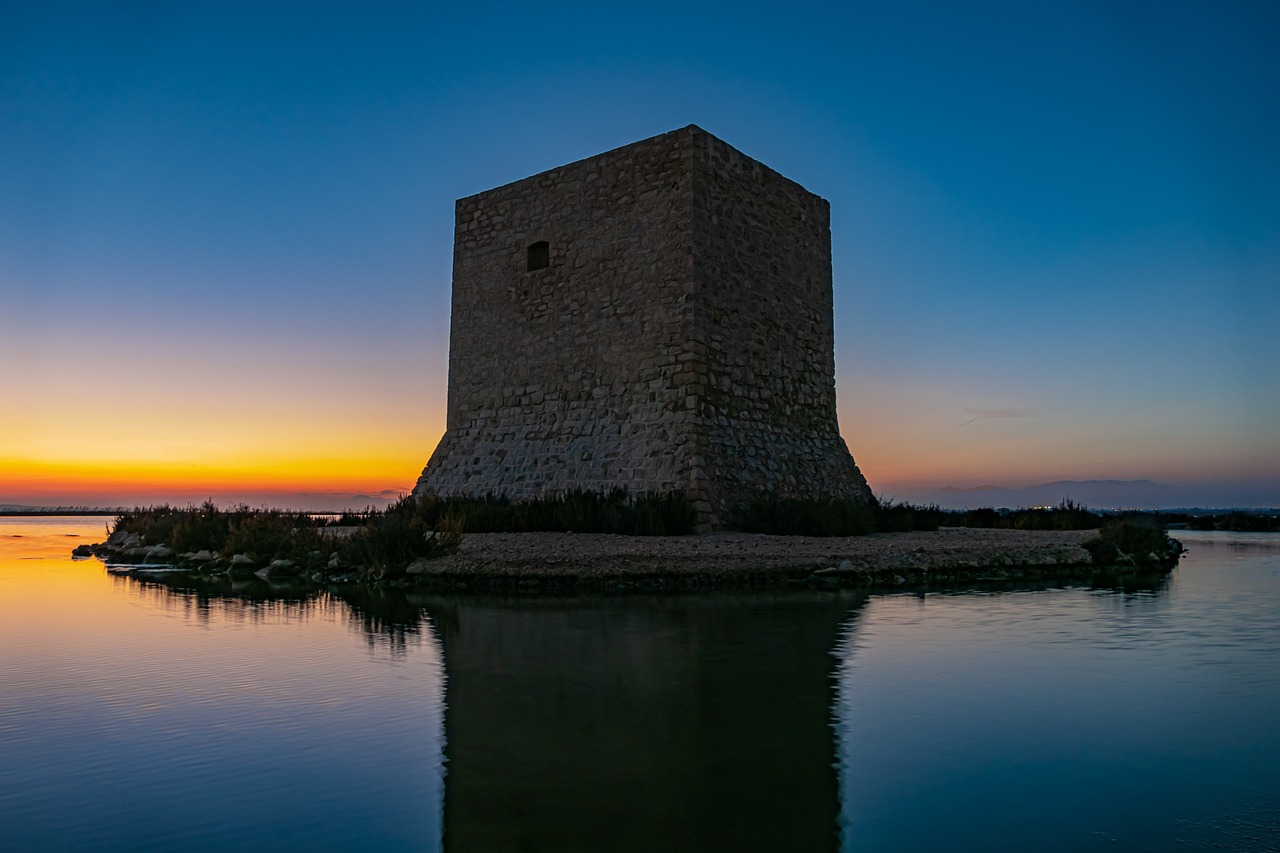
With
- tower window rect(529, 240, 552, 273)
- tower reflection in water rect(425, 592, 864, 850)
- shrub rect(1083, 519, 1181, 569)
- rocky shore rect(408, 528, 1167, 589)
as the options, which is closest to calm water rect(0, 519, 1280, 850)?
tower reflection in water rect(425, 592, 864, 850)

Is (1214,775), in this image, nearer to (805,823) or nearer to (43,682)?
(805,823)

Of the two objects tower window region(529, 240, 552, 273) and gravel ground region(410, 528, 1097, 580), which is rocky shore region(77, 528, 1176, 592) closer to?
gravel ground region(410, 528, 1097, 580)

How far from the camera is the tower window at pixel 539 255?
14.0 m

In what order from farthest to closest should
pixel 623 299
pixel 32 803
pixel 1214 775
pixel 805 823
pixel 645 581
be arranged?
1. pixel 623 299
2. pixel 645 581
3. pixel 1214 775
4. pixel 32 803
5. pixel 805 823

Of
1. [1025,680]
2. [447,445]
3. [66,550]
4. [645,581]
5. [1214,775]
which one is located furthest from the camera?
[66,550]

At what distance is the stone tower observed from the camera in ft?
38.9

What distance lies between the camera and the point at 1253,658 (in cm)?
504

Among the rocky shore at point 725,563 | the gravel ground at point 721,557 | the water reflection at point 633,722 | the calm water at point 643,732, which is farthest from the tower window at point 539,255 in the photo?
the calm water at point 643,732

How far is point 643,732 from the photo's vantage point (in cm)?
330

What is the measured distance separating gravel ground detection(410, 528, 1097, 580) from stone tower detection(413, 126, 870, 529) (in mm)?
1805

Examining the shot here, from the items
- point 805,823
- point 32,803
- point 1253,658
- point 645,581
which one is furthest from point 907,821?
point 645,581

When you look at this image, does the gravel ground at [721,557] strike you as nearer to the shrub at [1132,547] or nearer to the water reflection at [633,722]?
the shrub at [1132,547]

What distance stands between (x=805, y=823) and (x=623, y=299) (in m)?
10.6

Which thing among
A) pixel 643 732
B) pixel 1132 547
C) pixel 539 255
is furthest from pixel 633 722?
pixel 539 255
